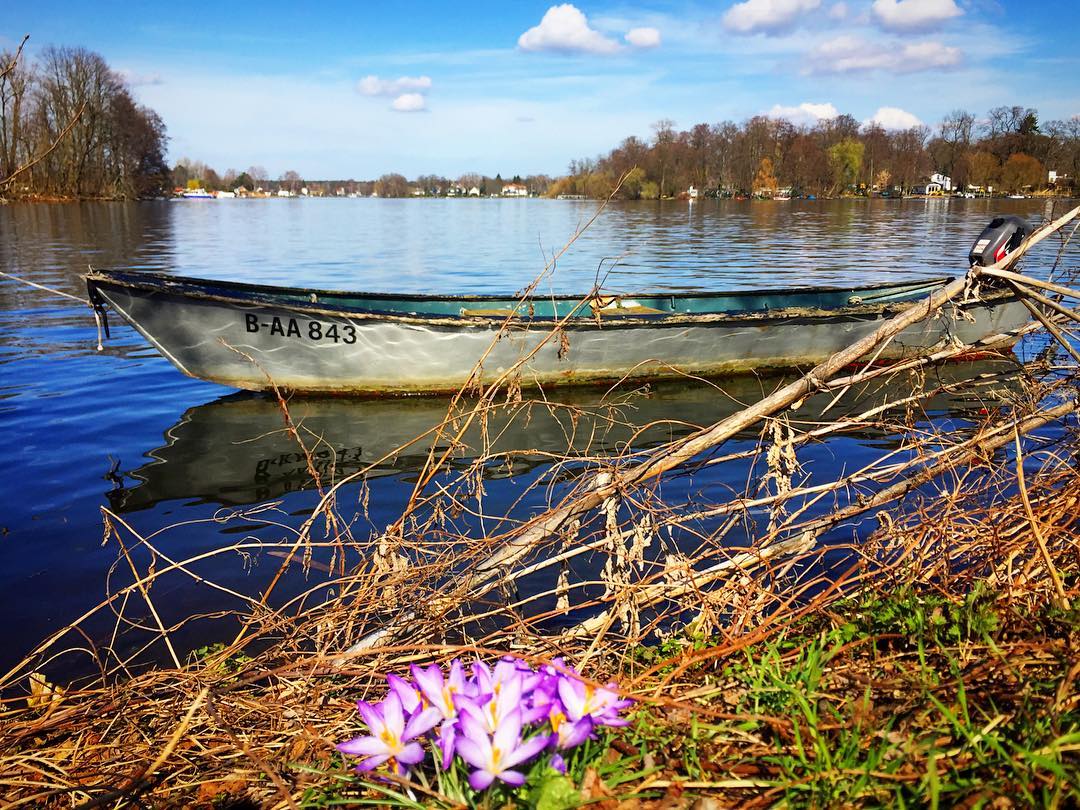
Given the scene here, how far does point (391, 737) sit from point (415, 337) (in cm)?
730

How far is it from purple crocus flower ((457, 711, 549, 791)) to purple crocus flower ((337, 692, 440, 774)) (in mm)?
115

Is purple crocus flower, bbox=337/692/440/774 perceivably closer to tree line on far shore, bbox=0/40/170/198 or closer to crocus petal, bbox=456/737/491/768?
crocus petal, bbox=456/737/491/768

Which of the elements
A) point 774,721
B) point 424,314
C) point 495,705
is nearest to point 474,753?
point 495,705

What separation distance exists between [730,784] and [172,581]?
445 centimetres

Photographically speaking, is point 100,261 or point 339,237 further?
point 339,237

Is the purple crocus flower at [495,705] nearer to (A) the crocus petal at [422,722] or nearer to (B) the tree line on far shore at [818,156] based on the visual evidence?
(A) the crocus petal at [422,722]

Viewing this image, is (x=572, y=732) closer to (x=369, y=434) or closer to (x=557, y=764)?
(x=557, y=764)

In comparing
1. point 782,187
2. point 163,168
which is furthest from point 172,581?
point 782,187

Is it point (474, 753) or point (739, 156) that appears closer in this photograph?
point (474, 753)

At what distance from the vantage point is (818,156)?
348ft

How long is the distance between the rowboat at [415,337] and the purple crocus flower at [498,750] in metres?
6.32

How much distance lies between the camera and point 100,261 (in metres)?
22.7

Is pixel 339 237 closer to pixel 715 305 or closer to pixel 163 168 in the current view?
pixel 715 305

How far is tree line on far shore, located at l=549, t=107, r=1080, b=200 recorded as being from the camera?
96.9 meters
